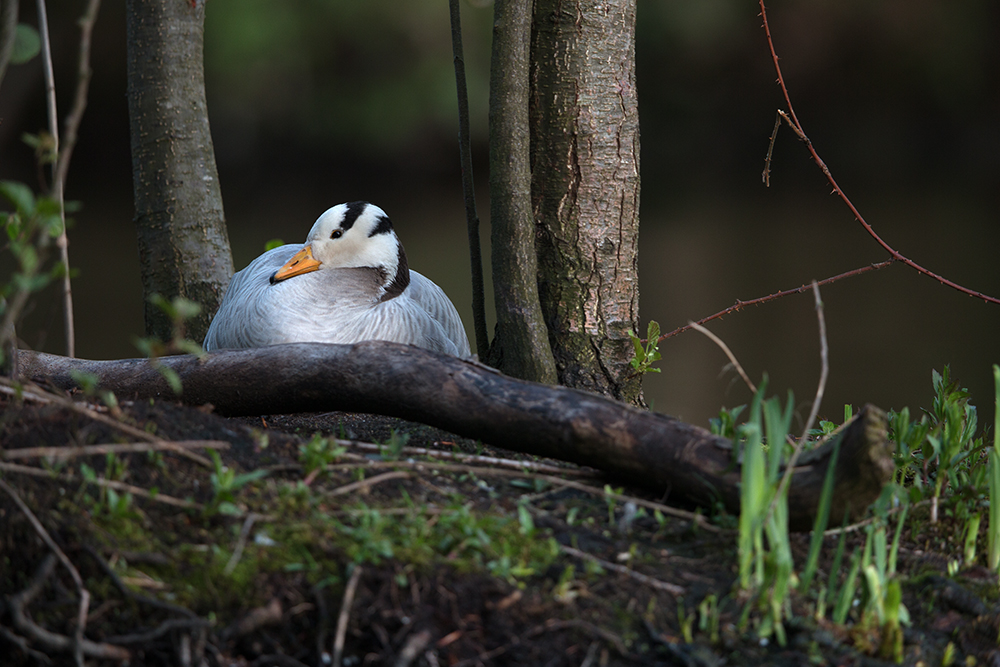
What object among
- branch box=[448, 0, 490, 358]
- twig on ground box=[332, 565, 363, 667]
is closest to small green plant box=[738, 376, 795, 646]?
twig on ground box=[332, 565, 363, 667]

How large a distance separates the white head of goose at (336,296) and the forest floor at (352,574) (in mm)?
1409

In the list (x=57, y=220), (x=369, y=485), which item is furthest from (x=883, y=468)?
(x=57, y=220)

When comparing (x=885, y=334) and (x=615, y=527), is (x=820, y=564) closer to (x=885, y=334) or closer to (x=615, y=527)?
(x=615, y=527)

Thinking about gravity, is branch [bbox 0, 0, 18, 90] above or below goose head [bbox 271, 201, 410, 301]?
above

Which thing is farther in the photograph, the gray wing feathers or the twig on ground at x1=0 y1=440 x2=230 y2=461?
the gray wing feathers

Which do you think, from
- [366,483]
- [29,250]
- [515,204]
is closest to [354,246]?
[515,204]

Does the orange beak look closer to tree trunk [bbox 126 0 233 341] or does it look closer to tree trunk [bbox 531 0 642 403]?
tree trunk [bbox 126 0 233 341]

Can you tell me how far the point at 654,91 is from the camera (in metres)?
25.6

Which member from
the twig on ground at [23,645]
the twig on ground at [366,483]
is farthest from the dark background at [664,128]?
the twig on ground at [23,645]

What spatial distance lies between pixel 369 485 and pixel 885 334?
8.33m

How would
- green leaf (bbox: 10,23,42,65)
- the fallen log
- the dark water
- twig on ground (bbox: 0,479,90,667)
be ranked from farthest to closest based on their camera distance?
the dark water, green leaf (bbox: 10,23,42,65), the fallen log, twig on ground (bbox: 0,479,90,667)

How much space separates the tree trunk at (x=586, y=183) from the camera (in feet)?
10.8

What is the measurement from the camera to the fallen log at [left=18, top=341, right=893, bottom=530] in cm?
195

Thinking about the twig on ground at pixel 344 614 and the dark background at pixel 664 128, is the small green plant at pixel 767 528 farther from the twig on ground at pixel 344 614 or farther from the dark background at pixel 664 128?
the dark background at pixel 664 128
